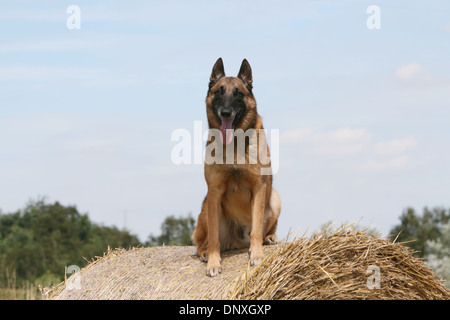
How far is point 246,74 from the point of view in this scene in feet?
20.0

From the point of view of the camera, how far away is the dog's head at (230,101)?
5.85 metres

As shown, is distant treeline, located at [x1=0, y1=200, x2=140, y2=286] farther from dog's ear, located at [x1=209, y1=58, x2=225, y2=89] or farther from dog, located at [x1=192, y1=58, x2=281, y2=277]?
dog's ear, located at [x1=209, y1=58, x2=225, y2=89]

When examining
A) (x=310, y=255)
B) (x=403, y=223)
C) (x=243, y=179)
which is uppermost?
(x=243, y=179)

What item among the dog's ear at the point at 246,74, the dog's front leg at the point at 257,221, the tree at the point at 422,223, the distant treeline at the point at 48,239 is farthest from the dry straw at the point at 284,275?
the tree at the point at 422,223

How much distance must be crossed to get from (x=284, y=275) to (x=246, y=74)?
7.11 feet

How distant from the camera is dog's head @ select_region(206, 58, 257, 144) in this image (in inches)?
230

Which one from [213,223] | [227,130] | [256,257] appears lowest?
[256,257]

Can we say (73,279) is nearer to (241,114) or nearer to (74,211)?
(241,114)

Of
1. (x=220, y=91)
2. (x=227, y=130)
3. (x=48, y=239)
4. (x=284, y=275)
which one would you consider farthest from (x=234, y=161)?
(x=48, y=239)

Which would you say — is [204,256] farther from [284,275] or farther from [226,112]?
[226,112]

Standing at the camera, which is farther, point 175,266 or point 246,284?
point 175,266
